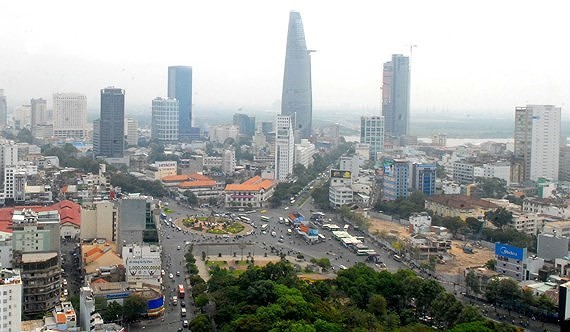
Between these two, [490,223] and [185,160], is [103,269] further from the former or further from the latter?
[185,160]

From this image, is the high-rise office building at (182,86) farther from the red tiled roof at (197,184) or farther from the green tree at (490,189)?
the green tree at (490,189)

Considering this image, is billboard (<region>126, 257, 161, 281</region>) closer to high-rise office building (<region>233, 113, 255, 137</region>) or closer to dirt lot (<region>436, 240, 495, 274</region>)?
dirt lot (<region>436, 240, 495, 274</region>)

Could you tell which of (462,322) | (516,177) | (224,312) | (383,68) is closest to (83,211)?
(224,312)

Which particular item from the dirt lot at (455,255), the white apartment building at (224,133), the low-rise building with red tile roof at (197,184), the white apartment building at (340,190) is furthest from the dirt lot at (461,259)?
the white apartment building at (224,133)

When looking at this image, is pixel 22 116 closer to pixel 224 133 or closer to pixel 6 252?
pixel 224 133

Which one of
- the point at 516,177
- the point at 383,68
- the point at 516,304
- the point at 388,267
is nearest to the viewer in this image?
the point at 516,304

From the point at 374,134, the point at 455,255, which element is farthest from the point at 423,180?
the point at 374,134

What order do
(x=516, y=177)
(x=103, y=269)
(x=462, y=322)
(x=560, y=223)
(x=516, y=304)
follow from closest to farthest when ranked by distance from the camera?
(x=462, y=322), (x=516, y=304), (x=103, y=269), (x=560, y=223), (x=516, y=177)
